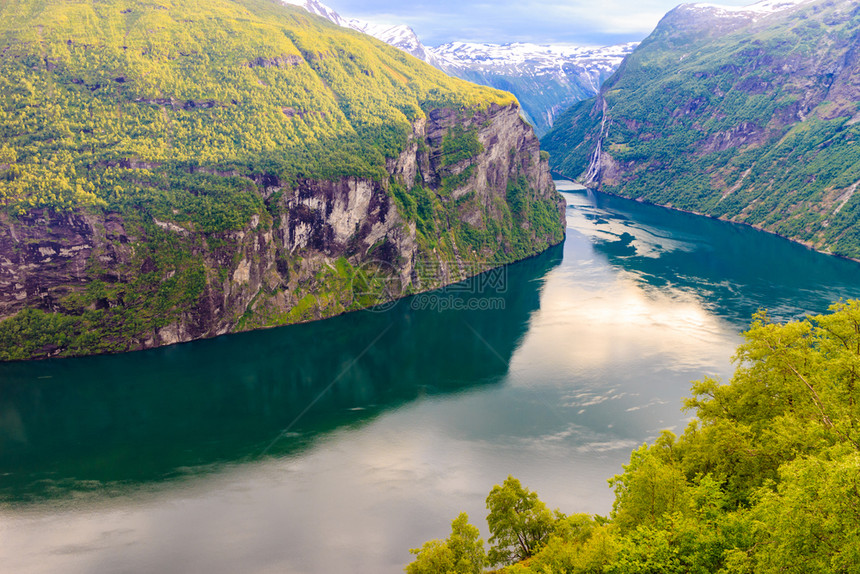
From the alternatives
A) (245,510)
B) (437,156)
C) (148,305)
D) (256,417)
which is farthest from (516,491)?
(437,156)

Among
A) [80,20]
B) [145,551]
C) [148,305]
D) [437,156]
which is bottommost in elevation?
[145,551]

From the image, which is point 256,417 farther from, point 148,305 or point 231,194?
point 231,194

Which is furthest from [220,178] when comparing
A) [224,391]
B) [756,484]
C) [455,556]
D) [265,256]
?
[756,484]

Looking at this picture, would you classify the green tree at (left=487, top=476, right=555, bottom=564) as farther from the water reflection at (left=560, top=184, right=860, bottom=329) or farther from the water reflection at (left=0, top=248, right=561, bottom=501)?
the water reflection at (left=560, top=184, right=860, bottom=329)

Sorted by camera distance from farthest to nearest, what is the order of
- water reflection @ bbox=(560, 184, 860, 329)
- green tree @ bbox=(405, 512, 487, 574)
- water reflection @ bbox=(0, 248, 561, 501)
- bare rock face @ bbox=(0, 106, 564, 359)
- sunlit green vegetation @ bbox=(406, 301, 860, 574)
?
water reflection @ bbox=(560, 184, 860, 329), bare rock face @ bbox=(0, 106, 564, 359), water reflection @ bbox=(0, 248, 561, 501), green tree @ bbox=(405, 512, 487, 574), sunlit green vegetation @ bbox=(406, 301, 860, 574)

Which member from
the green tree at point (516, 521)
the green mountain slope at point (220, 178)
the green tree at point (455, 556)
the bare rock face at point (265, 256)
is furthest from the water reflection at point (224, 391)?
the green tree at point (455, 556)

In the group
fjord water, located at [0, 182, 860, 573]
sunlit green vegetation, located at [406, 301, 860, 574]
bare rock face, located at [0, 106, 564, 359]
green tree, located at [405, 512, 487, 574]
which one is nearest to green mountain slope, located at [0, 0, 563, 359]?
bare rock face, located at [0, 106, 564, 359]
